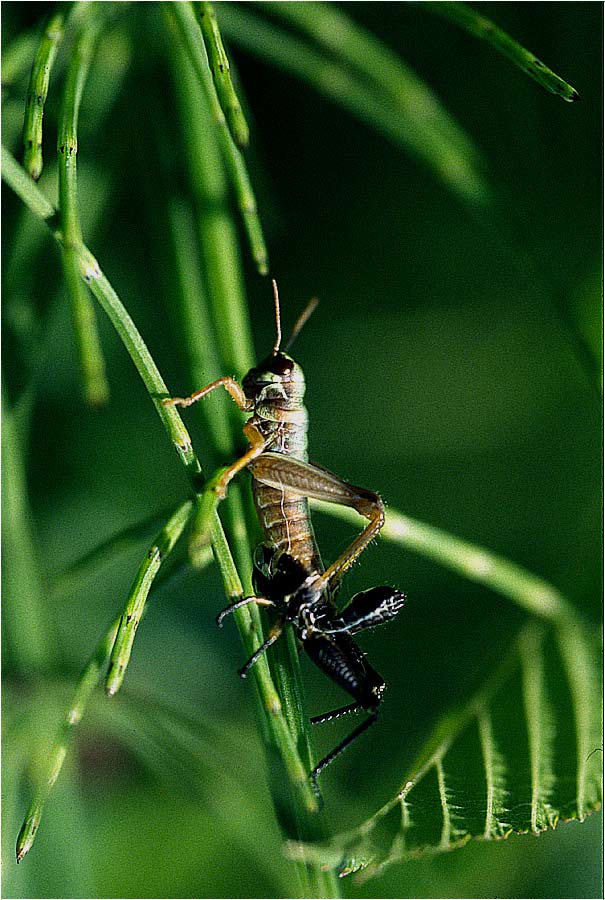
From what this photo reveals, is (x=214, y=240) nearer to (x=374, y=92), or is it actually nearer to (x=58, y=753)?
(x=374, y=92)

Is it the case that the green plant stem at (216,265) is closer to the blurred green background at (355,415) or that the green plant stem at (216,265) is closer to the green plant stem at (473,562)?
the blurred green background at (355,415)

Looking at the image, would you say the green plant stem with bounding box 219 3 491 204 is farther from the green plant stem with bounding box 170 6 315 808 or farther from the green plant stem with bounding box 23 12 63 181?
the green plant stem with bounding box 23 12 63 181

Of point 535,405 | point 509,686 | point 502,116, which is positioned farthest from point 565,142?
point 509,686

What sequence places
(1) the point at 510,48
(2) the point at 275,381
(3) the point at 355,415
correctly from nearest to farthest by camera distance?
(1) the point at 510,48 < (2) the point at 275,381 < (3) the point at 355,415

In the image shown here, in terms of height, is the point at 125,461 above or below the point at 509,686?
above

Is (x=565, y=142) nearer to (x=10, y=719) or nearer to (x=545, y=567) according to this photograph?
(x=545, y=567)

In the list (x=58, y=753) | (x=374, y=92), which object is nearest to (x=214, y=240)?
(x=374, y=92)

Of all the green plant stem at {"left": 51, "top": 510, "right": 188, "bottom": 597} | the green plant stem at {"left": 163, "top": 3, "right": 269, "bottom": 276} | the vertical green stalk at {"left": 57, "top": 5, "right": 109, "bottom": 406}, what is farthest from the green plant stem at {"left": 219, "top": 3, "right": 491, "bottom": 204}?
the green plant stem at {"left": 51, "top": 510, "right": 188, "bottom": 597}

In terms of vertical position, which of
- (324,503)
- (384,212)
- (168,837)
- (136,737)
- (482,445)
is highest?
(384,212)

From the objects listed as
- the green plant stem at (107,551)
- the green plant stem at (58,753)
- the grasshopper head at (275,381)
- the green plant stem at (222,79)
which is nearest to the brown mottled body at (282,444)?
the grasshopper head at (275,381)
